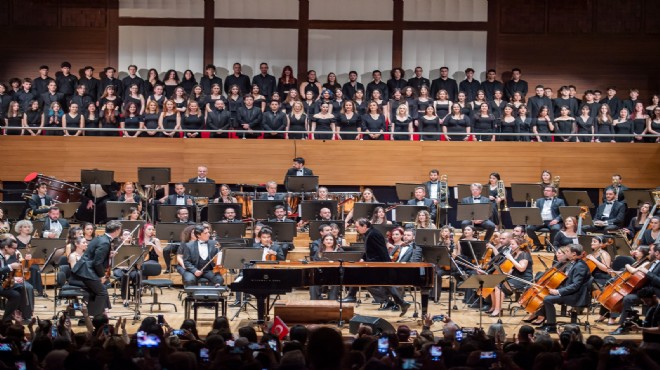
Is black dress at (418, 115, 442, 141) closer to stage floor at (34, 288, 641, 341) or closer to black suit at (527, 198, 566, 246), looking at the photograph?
black suit at (527, 198, 566, 246)

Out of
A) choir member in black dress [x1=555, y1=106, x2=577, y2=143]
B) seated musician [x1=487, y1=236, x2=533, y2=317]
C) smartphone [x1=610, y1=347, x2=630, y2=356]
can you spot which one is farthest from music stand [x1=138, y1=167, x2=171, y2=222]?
smartphone [x1=610, y1=347, x2=630, y2=356]

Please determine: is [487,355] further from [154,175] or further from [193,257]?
[154,175]

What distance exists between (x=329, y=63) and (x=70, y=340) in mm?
15767

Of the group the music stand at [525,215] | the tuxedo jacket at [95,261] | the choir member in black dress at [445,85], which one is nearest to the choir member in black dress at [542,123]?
the choir member in black dress at [445,85]

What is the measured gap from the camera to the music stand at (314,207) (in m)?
16.0

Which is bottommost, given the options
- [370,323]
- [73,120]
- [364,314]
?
[364,314]

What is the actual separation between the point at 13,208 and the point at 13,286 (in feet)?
13.1

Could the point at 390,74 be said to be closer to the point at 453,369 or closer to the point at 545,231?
the point at 545,231

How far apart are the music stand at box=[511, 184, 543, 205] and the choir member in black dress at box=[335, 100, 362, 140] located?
334cm

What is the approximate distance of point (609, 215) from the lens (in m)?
17.5

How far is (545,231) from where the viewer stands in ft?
56.1

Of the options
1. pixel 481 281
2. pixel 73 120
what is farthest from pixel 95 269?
pixel 73 120

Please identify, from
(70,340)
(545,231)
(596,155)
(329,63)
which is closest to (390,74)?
(329,63)

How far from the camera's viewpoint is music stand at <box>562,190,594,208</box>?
17.8 meters
